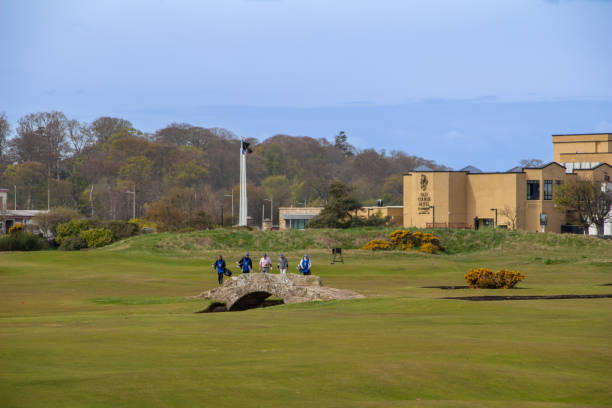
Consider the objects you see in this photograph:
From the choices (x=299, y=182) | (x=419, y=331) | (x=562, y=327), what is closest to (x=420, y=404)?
(x=419, y=331)

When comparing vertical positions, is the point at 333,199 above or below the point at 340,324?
above

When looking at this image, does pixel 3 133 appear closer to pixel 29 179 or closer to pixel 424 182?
pixel 29 179

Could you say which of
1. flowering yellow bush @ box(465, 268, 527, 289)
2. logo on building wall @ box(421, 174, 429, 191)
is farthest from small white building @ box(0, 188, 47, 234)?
flowering yellow bush @ box(465, 268, 527, 289)

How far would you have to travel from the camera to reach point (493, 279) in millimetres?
40062

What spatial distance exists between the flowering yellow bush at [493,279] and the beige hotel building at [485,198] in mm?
63140

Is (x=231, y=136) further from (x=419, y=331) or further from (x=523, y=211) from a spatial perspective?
(x=419, y=331)

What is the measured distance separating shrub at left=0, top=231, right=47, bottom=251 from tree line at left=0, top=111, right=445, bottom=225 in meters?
43.8

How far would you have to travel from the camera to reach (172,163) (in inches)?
6260

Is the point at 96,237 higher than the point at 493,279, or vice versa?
the point at 96,237

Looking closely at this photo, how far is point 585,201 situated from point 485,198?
12845 mm

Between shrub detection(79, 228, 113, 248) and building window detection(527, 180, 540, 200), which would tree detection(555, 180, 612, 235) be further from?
shrub detection(79, 228, 113, 248)

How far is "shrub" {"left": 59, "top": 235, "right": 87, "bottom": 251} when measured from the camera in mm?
84750

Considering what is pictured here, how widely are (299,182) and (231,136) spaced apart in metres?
21.6

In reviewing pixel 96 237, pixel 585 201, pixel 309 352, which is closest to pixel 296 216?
pixel 585 201
